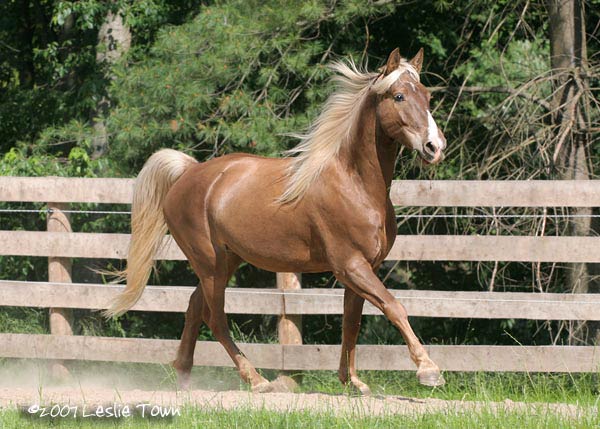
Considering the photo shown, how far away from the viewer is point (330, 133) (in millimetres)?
5766

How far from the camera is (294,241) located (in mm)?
5809

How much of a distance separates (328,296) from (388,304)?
5.04 ft

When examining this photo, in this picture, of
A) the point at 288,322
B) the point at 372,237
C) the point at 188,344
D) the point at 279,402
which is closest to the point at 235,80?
the point at 288,322

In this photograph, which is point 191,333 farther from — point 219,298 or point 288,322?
point 288,322

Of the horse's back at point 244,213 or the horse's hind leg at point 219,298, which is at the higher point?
the horse's back at point 244,213

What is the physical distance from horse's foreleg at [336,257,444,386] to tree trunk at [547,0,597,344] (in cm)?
260

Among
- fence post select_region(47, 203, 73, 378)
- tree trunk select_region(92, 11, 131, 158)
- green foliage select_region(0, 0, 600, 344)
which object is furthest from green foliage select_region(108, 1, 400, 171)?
tree trunk select_region(92, 11, 131, 158)

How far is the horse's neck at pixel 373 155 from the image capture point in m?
5.52

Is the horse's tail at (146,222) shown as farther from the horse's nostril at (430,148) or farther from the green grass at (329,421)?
the horse's nostril at (430,148)

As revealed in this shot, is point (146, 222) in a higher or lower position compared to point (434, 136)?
lower

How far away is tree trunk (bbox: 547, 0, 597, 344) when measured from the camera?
763 centimetres

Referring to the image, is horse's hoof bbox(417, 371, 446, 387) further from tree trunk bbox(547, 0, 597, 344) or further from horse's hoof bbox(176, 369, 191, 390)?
tree trunk bbox(547, 0, 597, 344)

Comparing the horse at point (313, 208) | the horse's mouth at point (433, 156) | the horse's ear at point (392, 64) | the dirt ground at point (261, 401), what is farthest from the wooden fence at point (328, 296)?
the horse's mouth at point (433, 156)

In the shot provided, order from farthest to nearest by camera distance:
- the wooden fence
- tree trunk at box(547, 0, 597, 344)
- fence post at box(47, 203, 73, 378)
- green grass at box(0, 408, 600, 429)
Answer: tree trunk at box(547, 0, 597, 344) < fence post at box(47, 203, 73, 378) < the wooden fence < green grass at box(0, 408, 600, 429)
